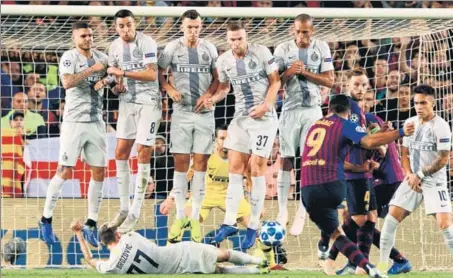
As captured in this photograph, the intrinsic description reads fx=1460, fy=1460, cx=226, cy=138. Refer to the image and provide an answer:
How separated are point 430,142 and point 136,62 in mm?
3043

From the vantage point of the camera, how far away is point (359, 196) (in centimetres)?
1446

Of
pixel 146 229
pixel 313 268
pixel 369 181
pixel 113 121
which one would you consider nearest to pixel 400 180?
pixel 369 181

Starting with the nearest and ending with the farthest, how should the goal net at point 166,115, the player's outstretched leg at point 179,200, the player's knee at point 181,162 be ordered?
the player's outstretched leg at point 179,200, the player's knee at point 181,162, the goal net at point 166,115

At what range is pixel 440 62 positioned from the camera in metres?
17.0

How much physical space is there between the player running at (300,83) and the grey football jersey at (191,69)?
73 centimetres

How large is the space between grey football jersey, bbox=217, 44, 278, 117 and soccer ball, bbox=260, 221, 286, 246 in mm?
1305

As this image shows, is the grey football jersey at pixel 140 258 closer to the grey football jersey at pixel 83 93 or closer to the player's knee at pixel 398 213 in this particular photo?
the grey football jersey at pixel 83 93

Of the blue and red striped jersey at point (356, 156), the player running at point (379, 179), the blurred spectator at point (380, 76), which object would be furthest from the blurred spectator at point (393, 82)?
the blue and red striped jersey at point (356, 156)

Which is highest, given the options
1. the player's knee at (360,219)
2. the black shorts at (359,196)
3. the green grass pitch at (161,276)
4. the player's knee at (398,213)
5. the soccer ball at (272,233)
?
the black shorts at (359,196)

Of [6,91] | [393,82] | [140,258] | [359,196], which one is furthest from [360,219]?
[6,91]

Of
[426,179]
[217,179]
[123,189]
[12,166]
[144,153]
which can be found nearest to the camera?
[426,179]

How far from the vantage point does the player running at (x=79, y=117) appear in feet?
48.4

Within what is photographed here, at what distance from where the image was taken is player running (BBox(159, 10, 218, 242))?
14578 mm

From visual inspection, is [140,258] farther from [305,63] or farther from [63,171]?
[305,63]
